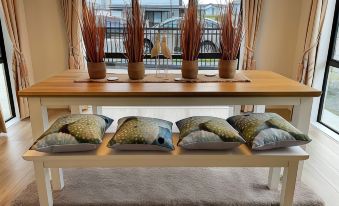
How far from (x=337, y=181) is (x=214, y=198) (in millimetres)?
1047

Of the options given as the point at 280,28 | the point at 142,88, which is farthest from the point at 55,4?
the point at 280,28

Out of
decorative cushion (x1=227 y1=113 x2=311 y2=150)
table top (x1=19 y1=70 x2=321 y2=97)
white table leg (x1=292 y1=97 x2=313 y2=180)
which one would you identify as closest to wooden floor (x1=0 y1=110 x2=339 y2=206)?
white table leg (x1=292 y1=97 x2=313 y2=180)

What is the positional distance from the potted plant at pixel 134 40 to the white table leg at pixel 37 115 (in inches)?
24.3

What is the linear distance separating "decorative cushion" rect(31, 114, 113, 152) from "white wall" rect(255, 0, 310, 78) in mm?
2828

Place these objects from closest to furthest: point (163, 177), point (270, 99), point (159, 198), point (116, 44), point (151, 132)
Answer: point (151, 132) < point (270, 99) < point (159, 198) < point (163, 177) < point (116, 44)

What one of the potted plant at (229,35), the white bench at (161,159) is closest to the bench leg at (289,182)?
the white bench at (161,159)

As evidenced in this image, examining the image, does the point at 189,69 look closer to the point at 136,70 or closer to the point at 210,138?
the point at 136,70

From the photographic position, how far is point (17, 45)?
3.18 metres

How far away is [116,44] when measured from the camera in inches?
148

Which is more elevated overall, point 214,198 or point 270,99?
point 270,99

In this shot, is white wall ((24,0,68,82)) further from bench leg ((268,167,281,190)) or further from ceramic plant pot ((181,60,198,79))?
bench leg ((268,167,281,190))

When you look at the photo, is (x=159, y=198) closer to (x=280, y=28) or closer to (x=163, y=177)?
(x=163, y=177)

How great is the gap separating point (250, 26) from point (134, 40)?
2186 millimetres

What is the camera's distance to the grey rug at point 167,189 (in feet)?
5.83
